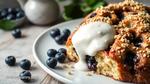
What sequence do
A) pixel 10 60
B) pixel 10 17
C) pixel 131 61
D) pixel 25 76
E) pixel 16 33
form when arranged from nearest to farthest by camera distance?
pixel 131 61, pixel 25 76, pixel 10 60, pixel 16 33, pixel 10 17

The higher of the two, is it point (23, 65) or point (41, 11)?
point (41, 11)

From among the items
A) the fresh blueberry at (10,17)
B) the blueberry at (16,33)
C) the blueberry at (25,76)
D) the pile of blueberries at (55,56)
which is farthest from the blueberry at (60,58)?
the fresh blueberry at (10,17)

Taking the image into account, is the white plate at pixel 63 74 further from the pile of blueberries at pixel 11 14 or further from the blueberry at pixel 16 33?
the pile of blueberries at pixel 11 14

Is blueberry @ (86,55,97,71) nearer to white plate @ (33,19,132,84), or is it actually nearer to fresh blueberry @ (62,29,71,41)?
Result: white plate @ (33,19,132,84)

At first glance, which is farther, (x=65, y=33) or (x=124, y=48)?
(x=65, y=33)

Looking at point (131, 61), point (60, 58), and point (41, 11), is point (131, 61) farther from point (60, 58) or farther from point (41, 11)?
point (41, 11)

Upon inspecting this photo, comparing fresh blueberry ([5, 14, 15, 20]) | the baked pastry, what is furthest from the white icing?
fresh blueberry ([5, 14, 15, 20])

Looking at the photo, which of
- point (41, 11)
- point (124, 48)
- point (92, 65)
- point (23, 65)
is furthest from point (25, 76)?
point (41, 11)

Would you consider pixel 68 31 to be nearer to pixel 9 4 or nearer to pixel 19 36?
pixel 19 36
